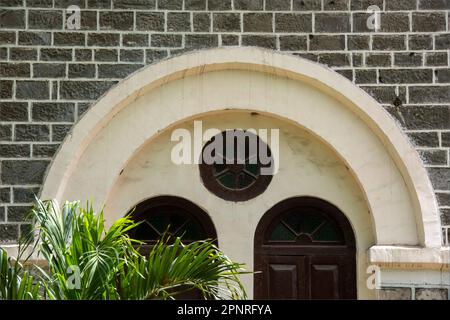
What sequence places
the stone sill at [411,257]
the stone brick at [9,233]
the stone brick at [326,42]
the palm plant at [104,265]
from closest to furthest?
the palm plant at [104,265]
the stone sill at [411,257]
the stone brick at [9,233]
the stone brick at [326,42]

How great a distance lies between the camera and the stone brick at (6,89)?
10.4 m

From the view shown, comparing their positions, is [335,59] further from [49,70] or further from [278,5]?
[49,70]

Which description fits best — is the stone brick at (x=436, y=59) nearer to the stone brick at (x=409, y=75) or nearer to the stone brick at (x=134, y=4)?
the stone brick at (x=409, y=75)

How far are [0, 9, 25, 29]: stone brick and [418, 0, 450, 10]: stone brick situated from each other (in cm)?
414

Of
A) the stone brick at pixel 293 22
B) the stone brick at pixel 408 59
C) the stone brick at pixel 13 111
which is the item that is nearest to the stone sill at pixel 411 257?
the stone brick at pixel 408 59

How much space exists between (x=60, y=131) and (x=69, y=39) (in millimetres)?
966

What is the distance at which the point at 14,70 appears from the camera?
412 inches

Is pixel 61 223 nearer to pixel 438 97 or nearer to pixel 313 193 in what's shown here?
pixel 313 193

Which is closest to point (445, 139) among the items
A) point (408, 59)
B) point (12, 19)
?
point (408, 59)

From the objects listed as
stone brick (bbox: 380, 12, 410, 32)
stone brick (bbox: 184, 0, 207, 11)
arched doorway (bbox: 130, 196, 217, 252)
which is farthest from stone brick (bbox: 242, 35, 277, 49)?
arched doorway (bbox: 130, 196, 217, 252)

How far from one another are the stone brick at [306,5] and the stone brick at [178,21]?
1.11 m

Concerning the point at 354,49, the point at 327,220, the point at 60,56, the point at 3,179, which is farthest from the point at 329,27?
the point at 3,179

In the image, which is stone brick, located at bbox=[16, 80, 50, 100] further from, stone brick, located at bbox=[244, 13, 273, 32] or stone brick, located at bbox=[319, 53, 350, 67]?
stone brick, located at bbox=[319, 53, 350, 67]

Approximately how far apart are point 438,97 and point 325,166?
4.46 feet
